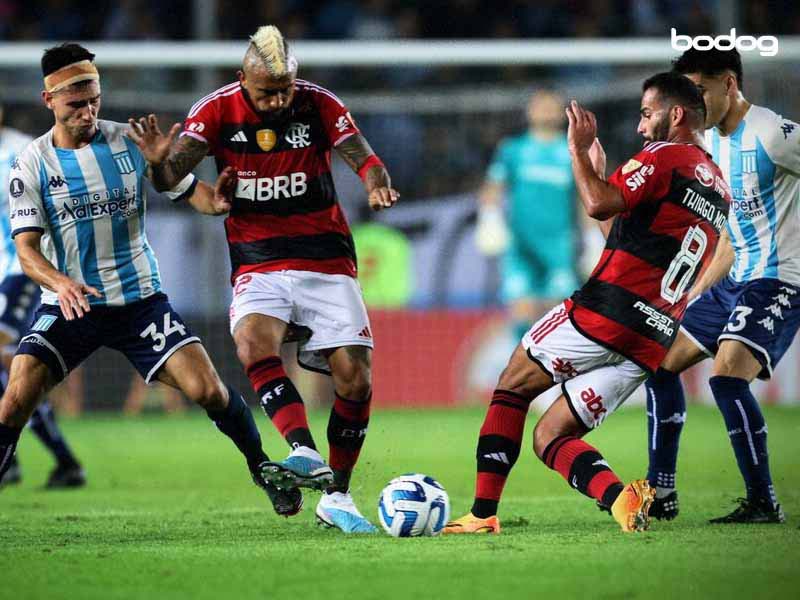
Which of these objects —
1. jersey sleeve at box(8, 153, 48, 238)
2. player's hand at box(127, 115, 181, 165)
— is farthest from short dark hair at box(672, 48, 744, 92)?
jersey sleeve at box(8, 153, 48, 238)

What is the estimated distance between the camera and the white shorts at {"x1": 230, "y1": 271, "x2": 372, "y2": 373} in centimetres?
694

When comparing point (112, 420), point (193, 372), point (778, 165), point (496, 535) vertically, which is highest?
point (778, 165)

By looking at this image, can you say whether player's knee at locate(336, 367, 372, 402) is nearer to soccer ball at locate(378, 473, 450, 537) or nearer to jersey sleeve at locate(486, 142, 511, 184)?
soccer ball at locate(378, 473, 450, 537)

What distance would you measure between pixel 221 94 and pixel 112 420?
807 centimetres

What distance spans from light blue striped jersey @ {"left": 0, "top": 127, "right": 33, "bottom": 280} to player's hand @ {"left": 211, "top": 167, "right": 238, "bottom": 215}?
2903 millimetres

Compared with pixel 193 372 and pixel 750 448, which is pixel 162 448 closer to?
pixel 193 372

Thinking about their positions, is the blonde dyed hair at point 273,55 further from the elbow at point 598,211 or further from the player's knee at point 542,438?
the player's knee at point 542,438

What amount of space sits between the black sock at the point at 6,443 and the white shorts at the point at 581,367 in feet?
8.00

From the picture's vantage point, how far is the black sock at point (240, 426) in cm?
700

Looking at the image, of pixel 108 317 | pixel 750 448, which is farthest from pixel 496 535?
pixel 108 317

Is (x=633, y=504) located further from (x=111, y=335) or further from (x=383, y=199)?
(x=111, y=335)

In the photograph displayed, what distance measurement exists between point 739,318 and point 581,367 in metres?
1.04

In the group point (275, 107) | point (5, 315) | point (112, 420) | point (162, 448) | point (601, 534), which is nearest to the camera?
point (601, 534)

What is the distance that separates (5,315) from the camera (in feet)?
31.0
